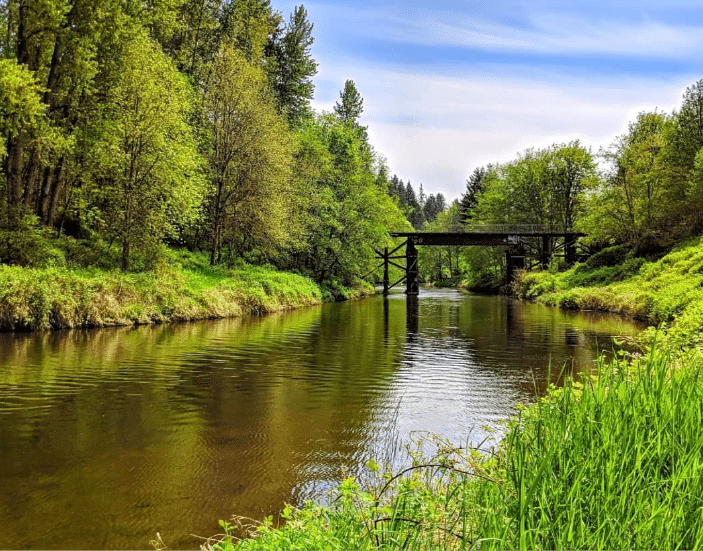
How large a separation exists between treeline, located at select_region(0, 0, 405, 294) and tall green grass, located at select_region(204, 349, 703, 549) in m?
18.8

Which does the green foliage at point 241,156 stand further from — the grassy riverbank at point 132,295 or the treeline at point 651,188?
the treeline at point 651,188

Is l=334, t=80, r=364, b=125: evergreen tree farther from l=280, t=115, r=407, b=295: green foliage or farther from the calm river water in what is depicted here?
the calm river water

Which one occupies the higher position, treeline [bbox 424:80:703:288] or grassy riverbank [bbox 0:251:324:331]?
treeline [bbox 424:80:703:288]

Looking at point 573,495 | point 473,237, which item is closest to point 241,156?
point 473,237

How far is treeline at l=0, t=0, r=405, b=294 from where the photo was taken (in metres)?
19.9

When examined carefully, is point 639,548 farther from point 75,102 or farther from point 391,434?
point 75,102

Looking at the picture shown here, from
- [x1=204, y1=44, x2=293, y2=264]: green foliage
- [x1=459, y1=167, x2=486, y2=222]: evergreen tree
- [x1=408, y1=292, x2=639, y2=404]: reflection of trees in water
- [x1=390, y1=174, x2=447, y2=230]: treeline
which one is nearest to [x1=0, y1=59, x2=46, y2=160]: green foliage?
[x1=204, y1=44, x2=293, y2=264]: green foliage

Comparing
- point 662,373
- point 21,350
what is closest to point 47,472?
point 662,373

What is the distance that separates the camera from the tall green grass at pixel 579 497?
2602 millimetres

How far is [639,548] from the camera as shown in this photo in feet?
8.18

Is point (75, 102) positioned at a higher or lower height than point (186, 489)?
higher

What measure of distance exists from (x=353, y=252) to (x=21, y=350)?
29.4 metres

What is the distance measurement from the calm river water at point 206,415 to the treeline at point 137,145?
25.2 ft

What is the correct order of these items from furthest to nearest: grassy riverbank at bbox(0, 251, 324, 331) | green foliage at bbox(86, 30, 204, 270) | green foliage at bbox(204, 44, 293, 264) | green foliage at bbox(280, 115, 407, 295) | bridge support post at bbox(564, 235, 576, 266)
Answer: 1. bridge support post at bbox(564, 235, 576, 266)
2. green foliage at bbox(280, 115, 407, 295)
3. green foliage at bbox(204, 44, 293, 264)
4. green foliage at bbox(86, 30, 204, 270)
5. grassy riverbank at bbox(0, 251, 324, 331)
